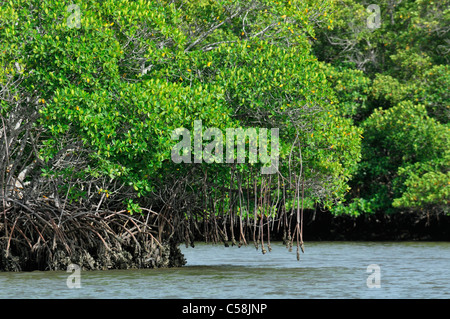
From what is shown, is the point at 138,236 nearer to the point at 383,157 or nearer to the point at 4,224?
the point at 4,224

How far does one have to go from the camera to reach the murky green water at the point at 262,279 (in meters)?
14.1

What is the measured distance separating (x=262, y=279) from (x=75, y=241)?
3201 mm

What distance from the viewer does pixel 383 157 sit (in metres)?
25.3

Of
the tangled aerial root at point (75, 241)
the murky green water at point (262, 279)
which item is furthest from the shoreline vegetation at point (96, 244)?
the murky green water at point (262, 279)

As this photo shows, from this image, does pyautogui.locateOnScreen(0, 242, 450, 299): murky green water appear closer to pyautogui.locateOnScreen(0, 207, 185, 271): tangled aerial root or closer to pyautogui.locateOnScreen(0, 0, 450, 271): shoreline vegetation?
pyautogui.locateOnScreen(0, 207, 185, 271): tangled aerial root

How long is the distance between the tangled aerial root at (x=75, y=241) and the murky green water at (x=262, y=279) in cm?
28

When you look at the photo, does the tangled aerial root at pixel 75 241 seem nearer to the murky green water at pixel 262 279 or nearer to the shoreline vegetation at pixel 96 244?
the shoreline vegetation at pixel 96 244

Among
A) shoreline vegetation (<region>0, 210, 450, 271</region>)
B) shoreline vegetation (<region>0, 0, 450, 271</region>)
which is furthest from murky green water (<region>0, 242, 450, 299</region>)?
shoreline vegetation (<region>0, 0, 450, 271</region>)

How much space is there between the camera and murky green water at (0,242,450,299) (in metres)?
14.1

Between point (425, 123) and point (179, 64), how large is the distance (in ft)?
31.6

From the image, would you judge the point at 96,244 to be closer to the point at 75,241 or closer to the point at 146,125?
the point at 75,241

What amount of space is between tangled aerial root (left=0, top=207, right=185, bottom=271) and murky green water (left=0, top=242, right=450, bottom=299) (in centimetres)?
28
